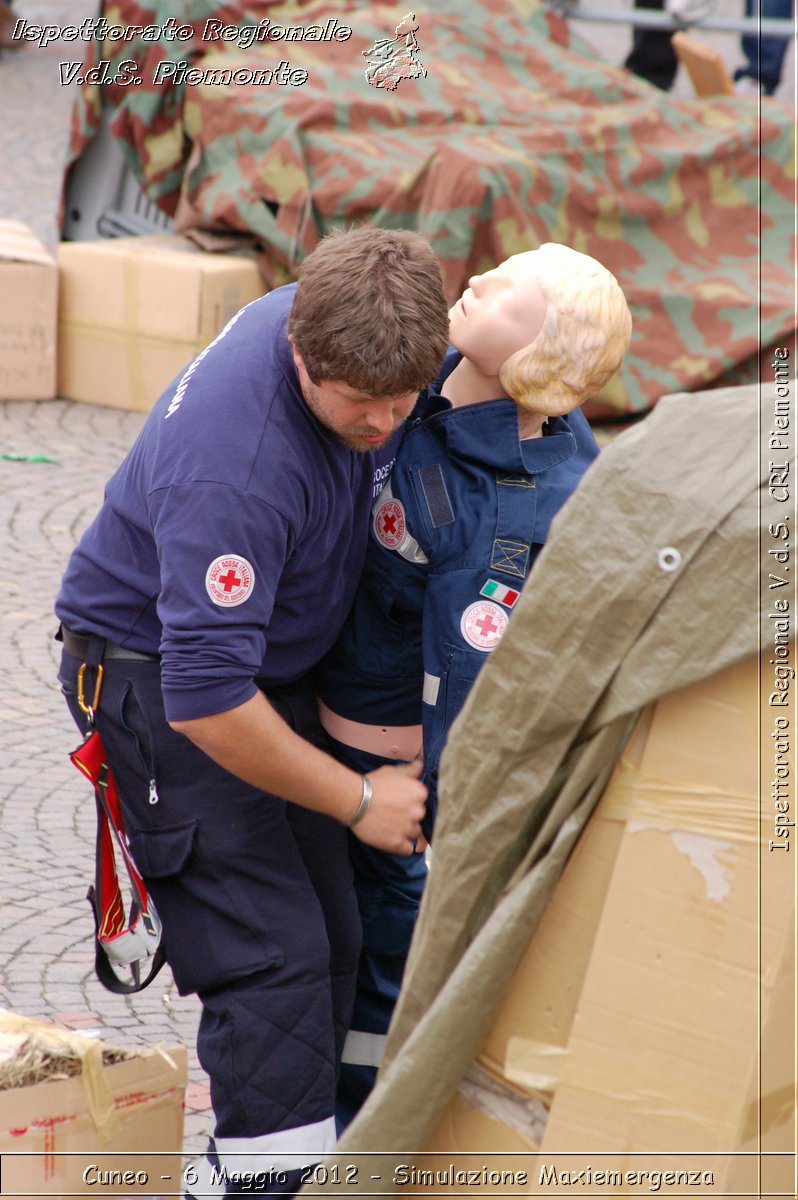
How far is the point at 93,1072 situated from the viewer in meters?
2.10

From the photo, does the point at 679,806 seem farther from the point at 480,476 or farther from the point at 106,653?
the point at 106,653

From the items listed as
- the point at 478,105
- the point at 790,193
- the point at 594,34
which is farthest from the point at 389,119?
the point at 594,34

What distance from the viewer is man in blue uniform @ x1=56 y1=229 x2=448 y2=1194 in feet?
7.01

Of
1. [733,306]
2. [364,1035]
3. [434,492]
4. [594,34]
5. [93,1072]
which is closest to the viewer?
[93,1072]

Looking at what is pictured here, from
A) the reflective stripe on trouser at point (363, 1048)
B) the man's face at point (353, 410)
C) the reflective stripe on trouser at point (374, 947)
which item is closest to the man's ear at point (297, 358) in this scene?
the man's face at point (353, 410)

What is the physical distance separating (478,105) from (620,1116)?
676cm

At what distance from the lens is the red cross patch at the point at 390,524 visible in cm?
238

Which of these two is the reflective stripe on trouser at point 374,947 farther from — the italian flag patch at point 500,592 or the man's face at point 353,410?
the man's face at point 353,410

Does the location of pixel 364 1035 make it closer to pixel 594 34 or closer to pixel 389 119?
pixel 389 119

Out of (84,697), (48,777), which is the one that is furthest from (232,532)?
(48,777)

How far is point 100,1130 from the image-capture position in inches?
83.4

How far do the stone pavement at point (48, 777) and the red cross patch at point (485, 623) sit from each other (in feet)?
4.29

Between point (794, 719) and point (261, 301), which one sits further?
point (261, 301)

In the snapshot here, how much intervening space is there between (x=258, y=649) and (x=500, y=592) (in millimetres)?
372
